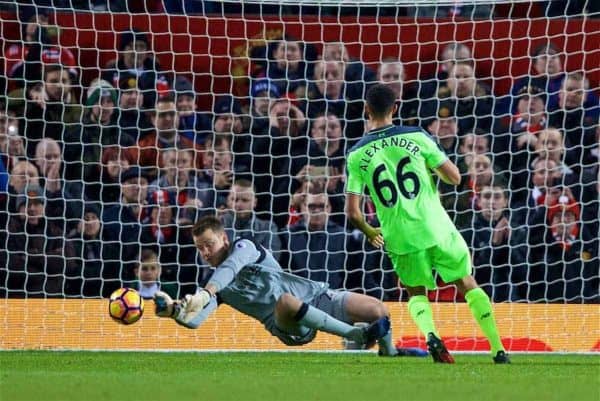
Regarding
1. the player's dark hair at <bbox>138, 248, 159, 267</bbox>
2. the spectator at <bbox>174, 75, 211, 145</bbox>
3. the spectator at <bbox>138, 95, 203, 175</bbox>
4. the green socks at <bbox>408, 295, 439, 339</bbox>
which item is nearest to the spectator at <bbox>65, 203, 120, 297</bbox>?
the player's dark hair at <bbox>138, 248, 159, 267</bbox>

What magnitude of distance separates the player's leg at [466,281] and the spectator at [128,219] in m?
4.26

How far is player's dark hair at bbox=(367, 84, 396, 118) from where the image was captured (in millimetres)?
8469

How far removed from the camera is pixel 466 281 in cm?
860

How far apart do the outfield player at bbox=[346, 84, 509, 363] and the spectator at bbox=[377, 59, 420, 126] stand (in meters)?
4.33

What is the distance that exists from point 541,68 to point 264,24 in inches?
107

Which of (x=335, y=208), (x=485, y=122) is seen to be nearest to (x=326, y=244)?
(x=335, y=208)

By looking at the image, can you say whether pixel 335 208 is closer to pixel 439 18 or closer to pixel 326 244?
pixel 326 244

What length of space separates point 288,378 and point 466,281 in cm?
200

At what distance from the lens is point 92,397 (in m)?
5.79

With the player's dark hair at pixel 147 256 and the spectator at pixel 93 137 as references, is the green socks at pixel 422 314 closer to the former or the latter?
the player's dark hair at pixel 147 256

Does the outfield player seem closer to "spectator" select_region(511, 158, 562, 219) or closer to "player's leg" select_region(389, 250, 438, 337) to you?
"player's leg" select_region(389, 250, 438, 337)

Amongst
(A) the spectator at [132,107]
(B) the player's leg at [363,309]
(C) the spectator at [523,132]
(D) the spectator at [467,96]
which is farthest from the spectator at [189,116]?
(B) the player's leg at [363,309]

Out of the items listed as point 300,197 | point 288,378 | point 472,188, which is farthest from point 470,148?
point 288,378

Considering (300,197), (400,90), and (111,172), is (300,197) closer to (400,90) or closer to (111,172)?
(400,90)
